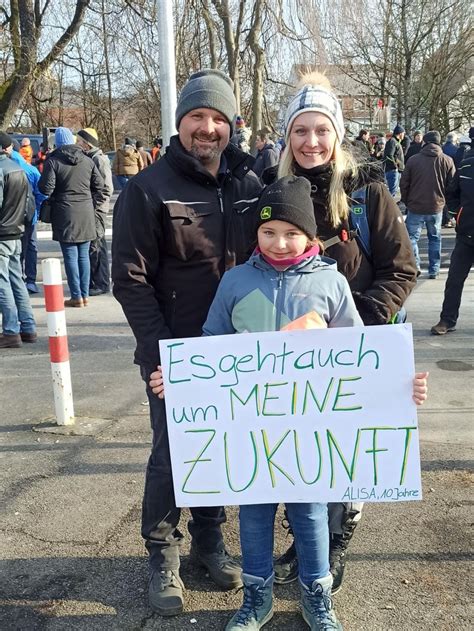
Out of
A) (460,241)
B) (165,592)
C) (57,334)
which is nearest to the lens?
(165,592)

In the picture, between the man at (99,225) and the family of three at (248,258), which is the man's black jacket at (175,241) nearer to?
the family of three at (248,258)

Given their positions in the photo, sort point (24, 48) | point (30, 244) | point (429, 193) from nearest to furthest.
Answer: point (30, 244), point (429, 193), point (24, 48)

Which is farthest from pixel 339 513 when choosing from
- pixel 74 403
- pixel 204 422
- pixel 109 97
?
pixel 109 97

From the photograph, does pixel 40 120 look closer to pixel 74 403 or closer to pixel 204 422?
pixel 74 403

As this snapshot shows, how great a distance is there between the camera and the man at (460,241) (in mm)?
→ 6512

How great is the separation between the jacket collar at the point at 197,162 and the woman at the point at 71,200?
17.7 ft

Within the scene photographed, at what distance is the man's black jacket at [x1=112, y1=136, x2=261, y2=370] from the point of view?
8.46ft

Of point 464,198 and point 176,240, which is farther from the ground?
point 464,198

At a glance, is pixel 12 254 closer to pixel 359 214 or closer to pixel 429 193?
pixel 359 214

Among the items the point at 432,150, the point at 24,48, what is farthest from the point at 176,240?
the point at 24,48

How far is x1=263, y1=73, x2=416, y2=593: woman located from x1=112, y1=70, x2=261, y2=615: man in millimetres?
266

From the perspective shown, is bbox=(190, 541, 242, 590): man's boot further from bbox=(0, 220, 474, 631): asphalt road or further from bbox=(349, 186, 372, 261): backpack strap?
bbox=(349, 186, 372, 261): backpack strap

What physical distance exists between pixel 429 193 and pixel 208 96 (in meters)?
7.30

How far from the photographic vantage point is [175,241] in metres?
2.60
